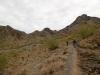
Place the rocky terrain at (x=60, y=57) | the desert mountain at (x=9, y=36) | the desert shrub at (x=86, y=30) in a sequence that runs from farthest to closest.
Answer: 1. the desert mountain at (x=9, y=36)
2. the desert shrub at (x=86, y=30)
3. the rocky terrain at (x=60, y=57)

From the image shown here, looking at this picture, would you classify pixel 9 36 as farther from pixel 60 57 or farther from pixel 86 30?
pixel 60 57

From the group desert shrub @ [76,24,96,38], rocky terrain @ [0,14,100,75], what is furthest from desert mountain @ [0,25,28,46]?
desert shrub @ [76,24,96,38]

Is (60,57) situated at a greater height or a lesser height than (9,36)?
lesser

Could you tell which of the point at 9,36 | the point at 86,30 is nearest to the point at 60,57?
the point at 86,30

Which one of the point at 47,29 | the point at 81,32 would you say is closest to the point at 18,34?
the point at 47,29

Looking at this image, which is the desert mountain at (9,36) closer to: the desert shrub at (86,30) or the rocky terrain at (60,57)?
the rocky terrain at (60,57)

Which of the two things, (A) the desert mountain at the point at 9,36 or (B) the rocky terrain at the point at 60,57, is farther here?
(A) the desert mountain at the point at 9,36

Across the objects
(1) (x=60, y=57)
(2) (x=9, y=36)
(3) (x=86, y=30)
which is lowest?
(1) (x=60, y=57)

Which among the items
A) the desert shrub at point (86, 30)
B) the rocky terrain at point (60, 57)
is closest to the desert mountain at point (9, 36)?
the rocky terrain at point (60, 57)

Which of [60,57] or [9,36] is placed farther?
[9,36]

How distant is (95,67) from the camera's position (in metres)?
11.8

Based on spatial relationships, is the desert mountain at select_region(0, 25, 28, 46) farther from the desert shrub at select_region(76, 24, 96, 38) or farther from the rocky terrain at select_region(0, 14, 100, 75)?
the desert shrub at select_region(76, 24, 96, 38)

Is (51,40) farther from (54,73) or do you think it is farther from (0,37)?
(0,37)

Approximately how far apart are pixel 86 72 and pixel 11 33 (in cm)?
11615
